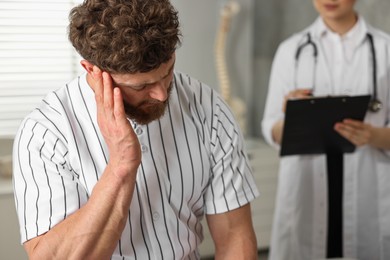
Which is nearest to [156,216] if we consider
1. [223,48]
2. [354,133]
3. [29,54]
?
[354,133]

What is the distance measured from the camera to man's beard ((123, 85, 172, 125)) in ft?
4.42

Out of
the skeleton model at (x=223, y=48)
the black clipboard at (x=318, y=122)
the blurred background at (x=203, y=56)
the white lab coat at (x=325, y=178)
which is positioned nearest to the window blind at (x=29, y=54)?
the blurred background at (x=203, y=56)

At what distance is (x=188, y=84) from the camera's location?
1526 mm

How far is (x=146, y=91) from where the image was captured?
1315 millimetres

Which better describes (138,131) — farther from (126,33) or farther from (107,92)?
(126,33)

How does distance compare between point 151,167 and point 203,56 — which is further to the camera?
point 203,56

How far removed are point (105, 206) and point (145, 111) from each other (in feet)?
0.79

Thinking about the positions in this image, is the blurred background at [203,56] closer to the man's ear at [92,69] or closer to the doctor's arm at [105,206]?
the doctor's arm at [105,206]

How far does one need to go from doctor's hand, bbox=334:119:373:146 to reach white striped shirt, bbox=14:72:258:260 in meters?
0.65

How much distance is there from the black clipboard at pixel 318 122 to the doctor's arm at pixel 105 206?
768mm

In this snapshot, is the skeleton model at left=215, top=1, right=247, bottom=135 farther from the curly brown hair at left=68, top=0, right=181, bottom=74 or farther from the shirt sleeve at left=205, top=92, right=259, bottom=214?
the curly brown hair at left=68, top=0, right=181, bottom=74

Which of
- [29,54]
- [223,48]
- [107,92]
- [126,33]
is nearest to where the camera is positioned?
[126,33]

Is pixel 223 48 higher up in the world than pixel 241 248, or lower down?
higher up

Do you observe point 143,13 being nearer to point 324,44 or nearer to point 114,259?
point 114,259
